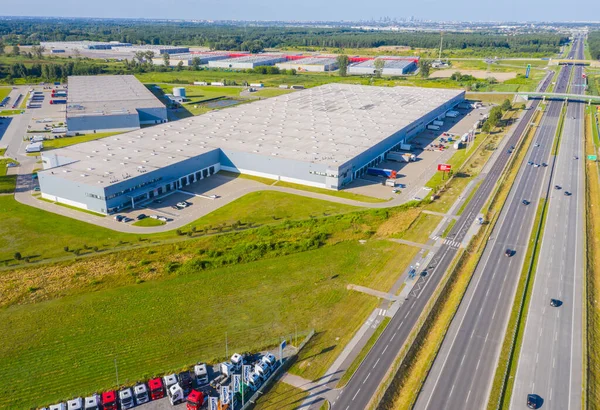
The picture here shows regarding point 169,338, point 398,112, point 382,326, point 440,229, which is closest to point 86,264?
point 169,338

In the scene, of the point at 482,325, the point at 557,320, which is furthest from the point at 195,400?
the point at 557,320

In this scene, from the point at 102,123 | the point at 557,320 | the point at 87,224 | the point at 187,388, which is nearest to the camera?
the point at 187,388

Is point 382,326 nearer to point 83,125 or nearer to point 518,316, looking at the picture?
point 518,316

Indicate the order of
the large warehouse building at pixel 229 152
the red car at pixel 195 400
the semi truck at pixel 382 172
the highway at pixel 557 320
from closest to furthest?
the red car at pixel 195 400 < the highway at pixel 557 320 < the large warehouse building at pixel 229 152 < the semi truck at pixel 382 172

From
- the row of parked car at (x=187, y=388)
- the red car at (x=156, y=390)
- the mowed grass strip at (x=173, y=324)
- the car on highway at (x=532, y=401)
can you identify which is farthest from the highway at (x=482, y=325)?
the red car at (x=156, y=390)

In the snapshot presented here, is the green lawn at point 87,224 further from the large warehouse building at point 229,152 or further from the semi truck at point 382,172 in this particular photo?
the semi truck at point 382,172

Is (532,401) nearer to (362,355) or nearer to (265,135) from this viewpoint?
(362,355)
